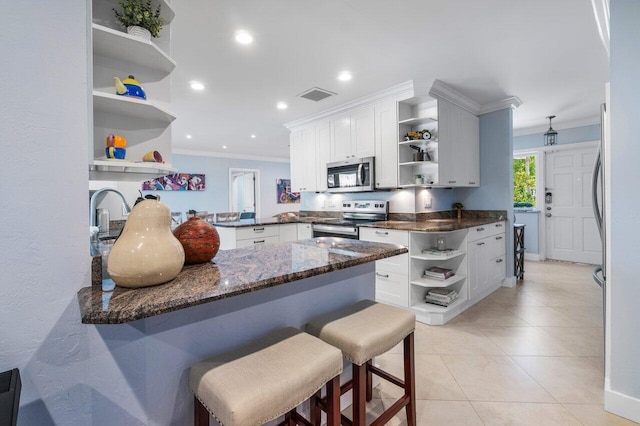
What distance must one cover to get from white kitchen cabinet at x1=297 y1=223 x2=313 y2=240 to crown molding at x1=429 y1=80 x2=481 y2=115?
2.17m

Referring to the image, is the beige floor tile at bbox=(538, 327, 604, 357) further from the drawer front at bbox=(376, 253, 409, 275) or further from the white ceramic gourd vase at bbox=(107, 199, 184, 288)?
the white ceramic gourd vase at bbox=(107, 199, 184, 288)

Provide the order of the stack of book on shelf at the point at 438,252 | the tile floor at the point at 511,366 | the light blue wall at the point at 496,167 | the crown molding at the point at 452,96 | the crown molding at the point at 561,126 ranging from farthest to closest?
the crown molding at the point at 561,126
the light blue wall at the point at 496,167
the crown molding at the point at 452,96
the stack of book on shelf at the point at 438,252
the tile floor at the point at 511,366

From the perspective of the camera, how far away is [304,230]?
4.05 m

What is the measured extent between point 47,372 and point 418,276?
2762mm

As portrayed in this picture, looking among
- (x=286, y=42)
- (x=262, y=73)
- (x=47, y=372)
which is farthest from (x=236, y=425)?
(x=262, y=73)

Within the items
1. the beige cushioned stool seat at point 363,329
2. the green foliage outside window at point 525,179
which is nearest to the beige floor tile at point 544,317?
the beige cushioned stool seat at point 363,329

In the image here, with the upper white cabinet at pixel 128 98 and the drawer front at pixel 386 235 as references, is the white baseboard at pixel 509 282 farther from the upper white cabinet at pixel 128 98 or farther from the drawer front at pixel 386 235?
the upper white cabinet at pixel 128 98

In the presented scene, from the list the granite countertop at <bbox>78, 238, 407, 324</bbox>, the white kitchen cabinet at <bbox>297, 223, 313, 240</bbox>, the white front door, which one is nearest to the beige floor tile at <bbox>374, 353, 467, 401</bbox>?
the granite countertop at <bbox>78, 238, 407, 324</bbox>

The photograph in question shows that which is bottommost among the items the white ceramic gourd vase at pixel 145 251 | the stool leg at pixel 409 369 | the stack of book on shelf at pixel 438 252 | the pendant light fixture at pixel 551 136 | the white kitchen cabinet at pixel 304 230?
the stool leg at pixel 409 369

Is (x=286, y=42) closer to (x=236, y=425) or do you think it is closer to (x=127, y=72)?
(x=127, y=72)

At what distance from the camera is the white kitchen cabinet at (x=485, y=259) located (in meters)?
3.20

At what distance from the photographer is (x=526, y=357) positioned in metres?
2.24

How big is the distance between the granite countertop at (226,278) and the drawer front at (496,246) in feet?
8.33

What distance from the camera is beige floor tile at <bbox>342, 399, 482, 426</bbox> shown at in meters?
1.61
